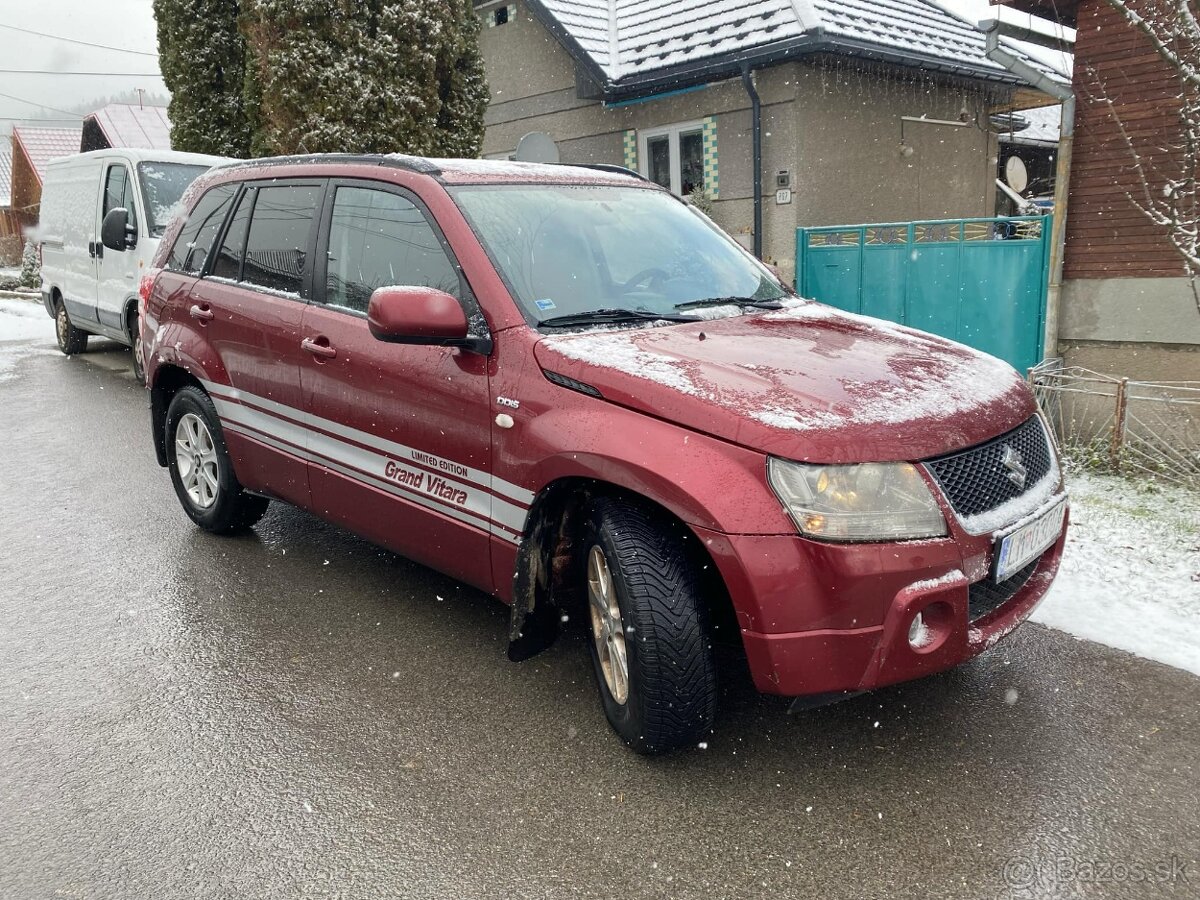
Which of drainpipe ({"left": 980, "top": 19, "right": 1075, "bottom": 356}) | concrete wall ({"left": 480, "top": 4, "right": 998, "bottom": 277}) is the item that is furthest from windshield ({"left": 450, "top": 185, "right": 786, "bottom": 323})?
concrete wall ({"left": 480, "top": 4, "right": 998, "bottom": 277})

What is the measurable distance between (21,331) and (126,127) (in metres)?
19.2

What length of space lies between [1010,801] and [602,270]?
2.30 m

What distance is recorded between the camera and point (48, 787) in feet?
9.79

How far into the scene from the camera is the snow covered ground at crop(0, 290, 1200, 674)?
151 inches

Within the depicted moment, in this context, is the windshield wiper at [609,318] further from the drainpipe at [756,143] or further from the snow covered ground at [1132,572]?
the drainpipe at [756,143]

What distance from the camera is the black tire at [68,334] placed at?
12.1 metres

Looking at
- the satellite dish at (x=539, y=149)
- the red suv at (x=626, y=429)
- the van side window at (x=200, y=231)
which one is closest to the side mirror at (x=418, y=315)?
the red suv at (x=626, y=429)

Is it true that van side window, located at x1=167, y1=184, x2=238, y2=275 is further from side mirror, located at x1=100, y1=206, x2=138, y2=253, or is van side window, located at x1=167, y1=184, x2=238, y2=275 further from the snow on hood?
side mirror, located at x1=100, y1=206, x2=138, y2=253

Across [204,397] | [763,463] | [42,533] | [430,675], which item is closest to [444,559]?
[430,675]

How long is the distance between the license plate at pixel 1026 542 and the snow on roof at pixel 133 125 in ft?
104

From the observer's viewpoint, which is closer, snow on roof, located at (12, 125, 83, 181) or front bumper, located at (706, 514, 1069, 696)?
front bumper, located at (706, 514, 1069, 696)

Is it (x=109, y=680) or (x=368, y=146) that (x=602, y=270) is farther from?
(x=368, y=146)

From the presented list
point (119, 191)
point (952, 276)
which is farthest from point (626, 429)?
point (119, 191)

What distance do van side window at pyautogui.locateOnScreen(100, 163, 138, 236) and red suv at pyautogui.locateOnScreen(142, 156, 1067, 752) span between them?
578cm
